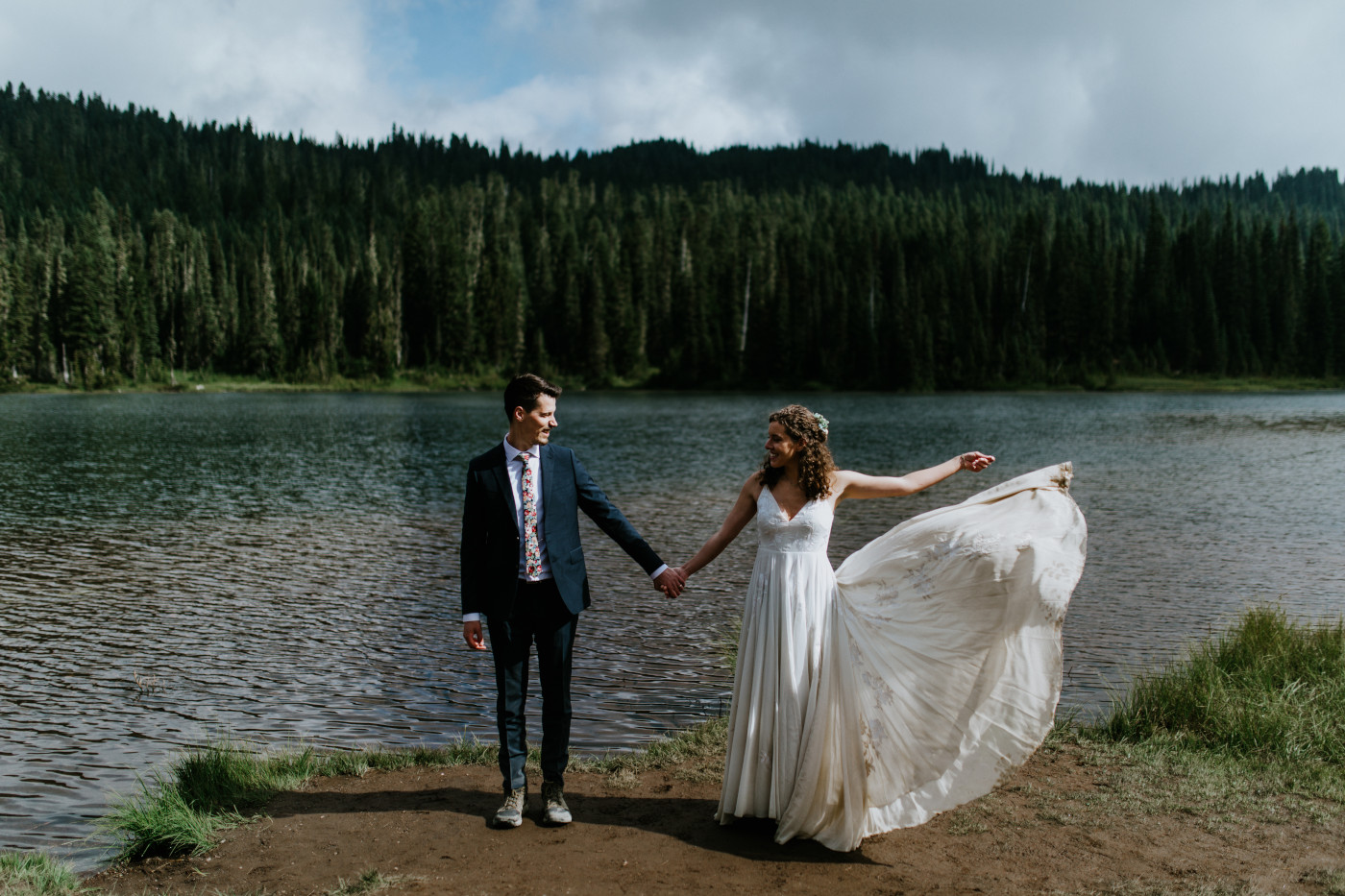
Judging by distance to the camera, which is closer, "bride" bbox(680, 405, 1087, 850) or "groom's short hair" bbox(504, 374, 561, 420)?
"bride" bbox(680, 405, 1087, 850)

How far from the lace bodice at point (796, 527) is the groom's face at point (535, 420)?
139cm

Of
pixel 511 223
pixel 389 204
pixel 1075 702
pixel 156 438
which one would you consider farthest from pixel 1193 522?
pixel 389 204

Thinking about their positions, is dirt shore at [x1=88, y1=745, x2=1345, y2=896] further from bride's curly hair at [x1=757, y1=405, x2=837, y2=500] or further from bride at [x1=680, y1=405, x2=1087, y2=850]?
bride's curly hair at [x1=757, y1=405, x2=837, y2=500]

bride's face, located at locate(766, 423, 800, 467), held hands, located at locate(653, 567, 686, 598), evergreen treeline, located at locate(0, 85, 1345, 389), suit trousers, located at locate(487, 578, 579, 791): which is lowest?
suit trousers, located at locate(487, 578, 579, 791)

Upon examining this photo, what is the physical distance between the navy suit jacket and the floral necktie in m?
0.06

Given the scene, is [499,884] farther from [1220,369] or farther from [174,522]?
[1220,369]

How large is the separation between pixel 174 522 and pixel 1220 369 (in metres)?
114

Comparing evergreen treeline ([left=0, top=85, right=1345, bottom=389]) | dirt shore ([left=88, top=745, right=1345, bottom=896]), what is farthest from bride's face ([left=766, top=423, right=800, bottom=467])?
evergreen treeline ([left=0, top=85, right=1345, bottom=389])

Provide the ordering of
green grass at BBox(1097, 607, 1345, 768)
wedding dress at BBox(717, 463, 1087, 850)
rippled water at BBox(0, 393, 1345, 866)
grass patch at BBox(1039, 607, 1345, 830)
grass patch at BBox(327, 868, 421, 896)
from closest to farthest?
grass patch at BBox(327, 868, 421, 896), wedding dress at BBox(717, 463, 1087, 850), grass patch at BBox(1039, 607, 1345, 830), green grass at BBox(1097, 607, 1345, 768), rippled water at BBox(0, 393, 1345, 866)

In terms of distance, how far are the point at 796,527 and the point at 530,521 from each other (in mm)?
1599

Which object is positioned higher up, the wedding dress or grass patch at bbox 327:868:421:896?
the wedding dress

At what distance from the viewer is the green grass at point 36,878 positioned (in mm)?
5273

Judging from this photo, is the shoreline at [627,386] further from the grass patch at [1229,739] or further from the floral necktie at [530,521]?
the floral necktie at [530,521]

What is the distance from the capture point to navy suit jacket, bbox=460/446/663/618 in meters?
6.09
